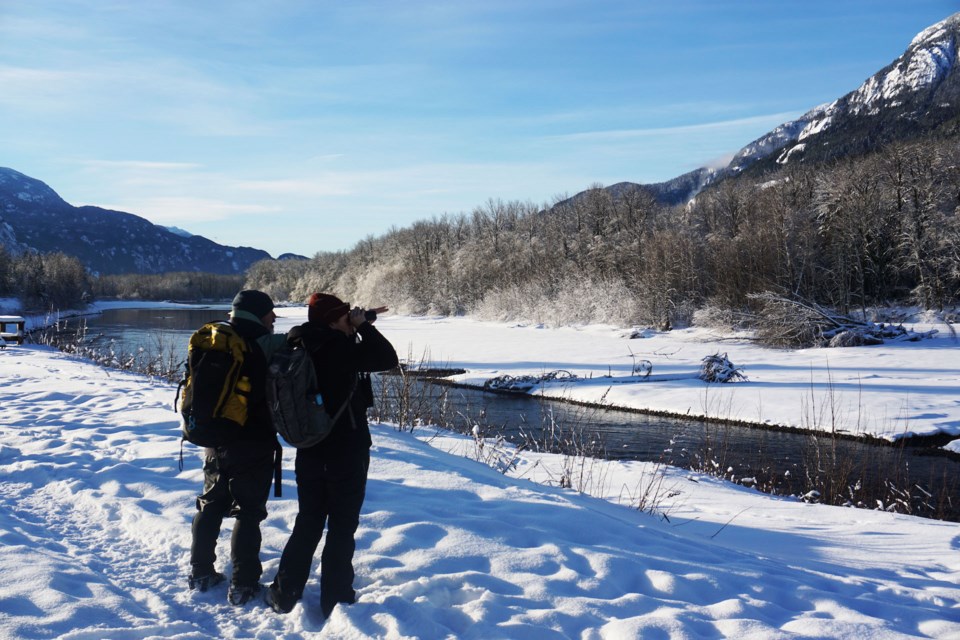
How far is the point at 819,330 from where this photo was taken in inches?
1069

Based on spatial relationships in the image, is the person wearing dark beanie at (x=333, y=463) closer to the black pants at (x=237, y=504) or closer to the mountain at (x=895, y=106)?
the black pants at (x=237, y=504)

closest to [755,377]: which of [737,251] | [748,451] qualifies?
[748,451]

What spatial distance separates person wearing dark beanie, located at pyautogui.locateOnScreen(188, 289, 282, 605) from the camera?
3.80m

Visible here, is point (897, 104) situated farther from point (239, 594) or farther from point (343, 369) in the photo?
point (239, 594)

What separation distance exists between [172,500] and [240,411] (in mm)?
2279

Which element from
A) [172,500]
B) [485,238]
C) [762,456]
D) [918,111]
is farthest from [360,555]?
[918,111]

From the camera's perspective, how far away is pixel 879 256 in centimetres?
3556

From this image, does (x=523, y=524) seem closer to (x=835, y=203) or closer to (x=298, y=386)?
(x=298, y=386)

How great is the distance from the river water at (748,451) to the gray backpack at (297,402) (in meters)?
5.06

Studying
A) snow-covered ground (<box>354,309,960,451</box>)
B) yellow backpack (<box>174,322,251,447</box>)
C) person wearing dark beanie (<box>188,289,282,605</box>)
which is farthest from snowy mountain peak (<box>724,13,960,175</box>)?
yellow backpack (<box>174,322,251,447</box>)

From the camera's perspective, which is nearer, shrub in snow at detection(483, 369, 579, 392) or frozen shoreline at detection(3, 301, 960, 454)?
frozen shoreline at detection(3, 301, 960, 454)

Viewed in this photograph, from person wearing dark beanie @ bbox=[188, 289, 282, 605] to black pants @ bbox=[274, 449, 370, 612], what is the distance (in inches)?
11.7

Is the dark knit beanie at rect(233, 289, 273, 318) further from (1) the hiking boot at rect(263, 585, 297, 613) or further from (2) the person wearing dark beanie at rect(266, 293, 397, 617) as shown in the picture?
(1) the hiking boot at rect(263, 585, 297, 613)

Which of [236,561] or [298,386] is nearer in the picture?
[298,386]
